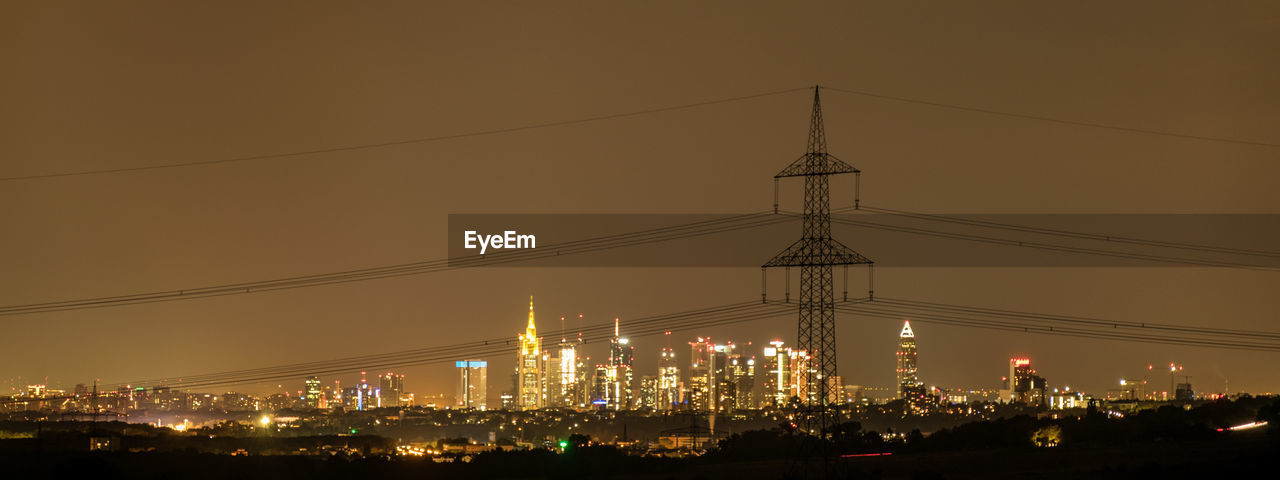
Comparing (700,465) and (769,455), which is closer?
(700,465)

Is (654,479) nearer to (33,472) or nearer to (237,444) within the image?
(33,472)

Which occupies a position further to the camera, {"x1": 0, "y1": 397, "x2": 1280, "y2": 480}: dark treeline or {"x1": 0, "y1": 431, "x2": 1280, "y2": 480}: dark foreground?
{"x1": 0, "y1": 397, "x2": 1280, "y2": 480}: dark treeline

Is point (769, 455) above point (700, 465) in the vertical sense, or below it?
below

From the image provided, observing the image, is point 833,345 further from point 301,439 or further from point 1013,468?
point 301,439

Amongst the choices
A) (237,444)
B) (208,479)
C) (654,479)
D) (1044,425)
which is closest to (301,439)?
(237,444)

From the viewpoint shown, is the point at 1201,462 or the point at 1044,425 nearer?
the point at 1201,462

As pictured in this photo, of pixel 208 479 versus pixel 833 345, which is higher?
pixel 833 345

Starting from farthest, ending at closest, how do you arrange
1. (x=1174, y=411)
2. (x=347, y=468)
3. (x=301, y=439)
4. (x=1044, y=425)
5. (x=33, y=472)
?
(x=301, y=439) → (x=1174, y=411) → (x=1044, y=425) → (x=347, y=468) → (x=33, y=472)

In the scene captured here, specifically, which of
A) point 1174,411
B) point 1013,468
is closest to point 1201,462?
point 1013,468

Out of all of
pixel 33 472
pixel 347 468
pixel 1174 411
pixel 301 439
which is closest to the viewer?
pixel 33 472

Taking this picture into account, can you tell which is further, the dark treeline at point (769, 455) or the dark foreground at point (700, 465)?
the dark treeline at point (769, 455)
